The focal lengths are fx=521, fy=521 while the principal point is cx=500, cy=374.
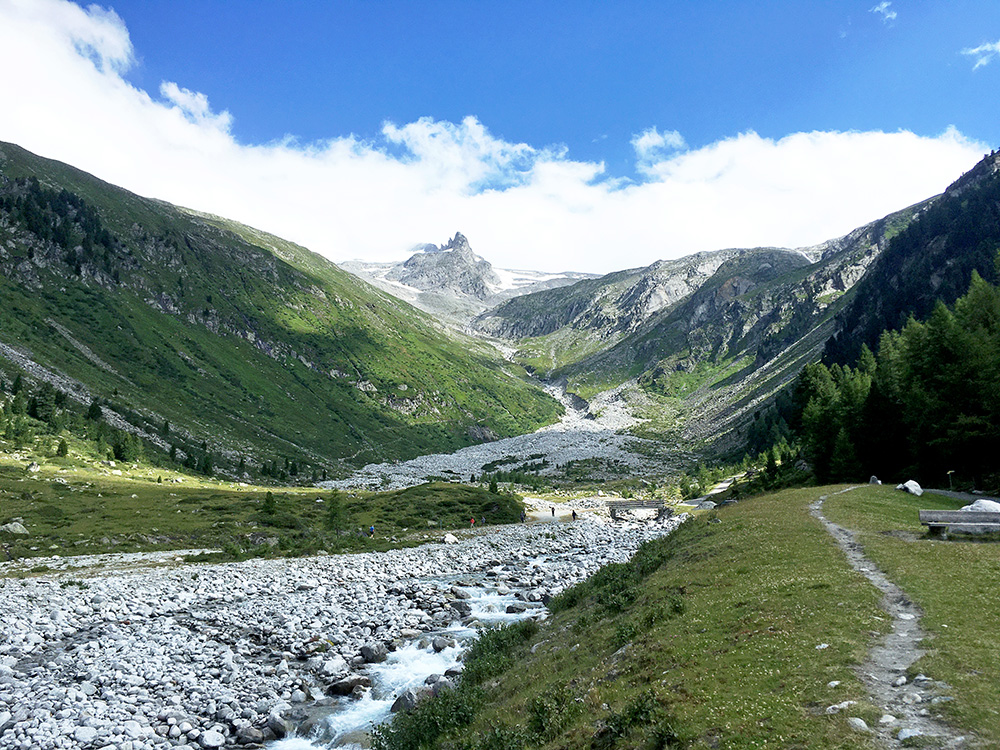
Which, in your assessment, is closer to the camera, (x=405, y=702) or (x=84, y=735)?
(x=84, y=735)

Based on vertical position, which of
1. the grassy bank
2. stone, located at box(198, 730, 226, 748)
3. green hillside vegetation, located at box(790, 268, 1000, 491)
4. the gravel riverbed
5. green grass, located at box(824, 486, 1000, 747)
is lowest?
the grassy bank

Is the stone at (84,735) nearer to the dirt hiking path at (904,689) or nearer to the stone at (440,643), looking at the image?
the stone at (440,643)

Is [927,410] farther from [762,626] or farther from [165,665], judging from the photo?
[165,665]

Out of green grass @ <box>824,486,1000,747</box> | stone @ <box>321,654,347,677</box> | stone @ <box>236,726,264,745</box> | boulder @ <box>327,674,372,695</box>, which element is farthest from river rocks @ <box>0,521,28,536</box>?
green grass @ <box>824,486,1000,747</box>

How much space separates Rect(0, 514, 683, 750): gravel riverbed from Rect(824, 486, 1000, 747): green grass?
19996mm

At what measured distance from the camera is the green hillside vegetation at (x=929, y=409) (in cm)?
4159

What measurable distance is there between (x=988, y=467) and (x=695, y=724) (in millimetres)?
48569

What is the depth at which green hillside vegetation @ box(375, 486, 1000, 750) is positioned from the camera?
9.82 m

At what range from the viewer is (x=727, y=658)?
512 inches

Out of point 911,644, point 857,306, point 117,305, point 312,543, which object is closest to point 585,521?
point 312,543

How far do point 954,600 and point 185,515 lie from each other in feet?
218

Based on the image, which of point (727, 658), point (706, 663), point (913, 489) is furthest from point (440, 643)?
point (913, 489)

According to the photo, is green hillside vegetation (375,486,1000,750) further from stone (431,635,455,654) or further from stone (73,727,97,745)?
stone (73,727,97,745)

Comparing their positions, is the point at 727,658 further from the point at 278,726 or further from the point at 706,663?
the point at 278,726
